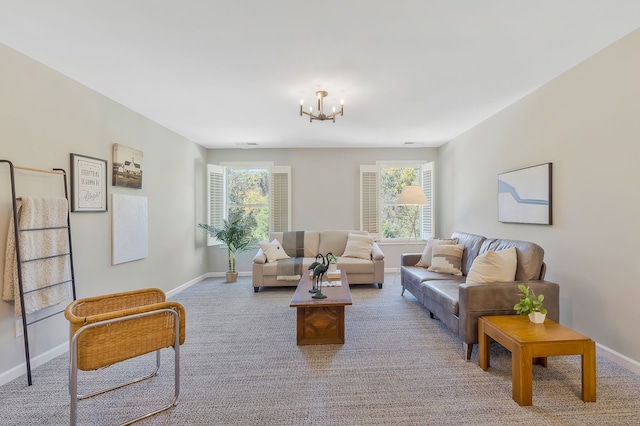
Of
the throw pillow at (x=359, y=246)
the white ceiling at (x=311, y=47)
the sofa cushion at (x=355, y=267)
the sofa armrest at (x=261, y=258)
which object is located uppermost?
the white ceiling at (x=311, y=47)

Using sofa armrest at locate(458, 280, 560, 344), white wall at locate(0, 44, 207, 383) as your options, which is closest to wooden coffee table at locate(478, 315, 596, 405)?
sofa armrest at locate(458, 280, 560, 344)

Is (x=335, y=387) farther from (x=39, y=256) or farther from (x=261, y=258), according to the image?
(x=261, y=258)

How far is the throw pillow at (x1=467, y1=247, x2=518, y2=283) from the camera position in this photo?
8.31ft

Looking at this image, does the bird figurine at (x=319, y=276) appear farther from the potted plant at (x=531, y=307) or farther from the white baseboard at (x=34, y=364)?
the white baseboard at (x=34, y=364)

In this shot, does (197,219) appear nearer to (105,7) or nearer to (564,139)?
(105,7)

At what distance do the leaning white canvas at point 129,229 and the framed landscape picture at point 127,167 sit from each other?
168 mm

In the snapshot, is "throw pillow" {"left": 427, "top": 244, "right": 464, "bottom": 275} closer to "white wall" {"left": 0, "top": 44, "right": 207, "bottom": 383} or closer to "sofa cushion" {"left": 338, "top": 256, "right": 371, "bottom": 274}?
"sofa cushion" {"left": 338, "top": 256, "right": 371, "bottom": 274}

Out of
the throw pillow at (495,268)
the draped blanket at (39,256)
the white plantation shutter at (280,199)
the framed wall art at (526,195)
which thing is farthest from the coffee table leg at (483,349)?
the white plantation shutter at (280,199)

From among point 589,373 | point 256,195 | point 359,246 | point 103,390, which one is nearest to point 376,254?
point 359,246

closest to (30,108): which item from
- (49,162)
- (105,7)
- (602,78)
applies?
(49,162)

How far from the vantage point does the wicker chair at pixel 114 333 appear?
1526mm

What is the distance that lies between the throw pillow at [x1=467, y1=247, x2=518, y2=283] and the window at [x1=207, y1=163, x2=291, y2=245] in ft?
12.1

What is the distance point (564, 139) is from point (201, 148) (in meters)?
5.46

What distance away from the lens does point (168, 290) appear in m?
4.24
